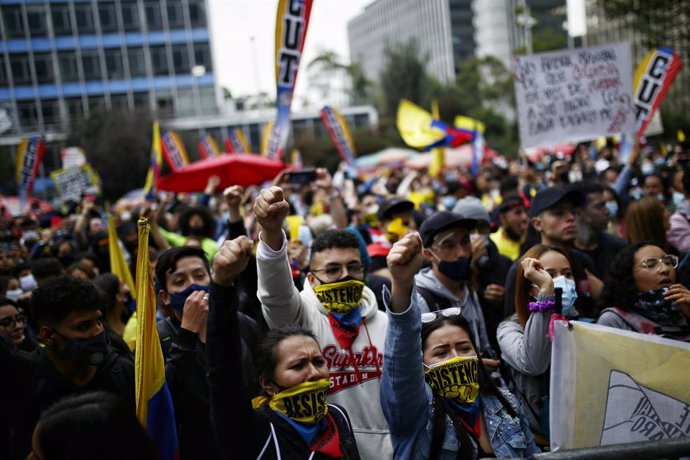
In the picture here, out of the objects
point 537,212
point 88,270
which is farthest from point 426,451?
point 88,270

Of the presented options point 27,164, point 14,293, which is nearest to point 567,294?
point 14,293

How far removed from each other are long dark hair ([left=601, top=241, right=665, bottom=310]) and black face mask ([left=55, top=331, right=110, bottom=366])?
8.61 feet

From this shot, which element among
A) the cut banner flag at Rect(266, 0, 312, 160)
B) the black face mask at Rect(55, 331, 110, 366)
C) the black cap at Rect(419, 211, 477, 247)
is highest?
the cut banner flag at Rect(266, 0, 312, 160)

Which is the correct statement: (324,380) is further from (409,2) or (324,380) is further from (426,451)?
(409,2)

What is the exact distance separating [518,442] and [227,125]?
188ft

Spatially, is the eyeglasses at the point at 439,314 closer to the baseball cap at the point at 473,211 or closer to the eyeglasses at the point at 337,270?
the eyeglasses at the point at 337,270

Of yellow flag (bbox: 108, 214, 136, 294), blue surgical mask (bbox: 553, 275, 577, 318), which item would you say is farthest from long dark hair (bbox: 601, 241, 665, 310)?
yellow flag (bbox: 108, 214, 136, 294)

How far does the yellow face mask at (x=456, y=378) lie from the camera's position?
2814 millimetres

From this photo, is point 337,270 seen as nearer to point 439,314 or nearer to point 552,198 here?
point 439,314

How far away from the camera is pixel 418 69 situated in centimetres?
5875

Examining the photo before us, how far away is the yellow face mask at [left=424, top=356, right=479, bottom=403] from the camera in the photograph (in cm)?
281

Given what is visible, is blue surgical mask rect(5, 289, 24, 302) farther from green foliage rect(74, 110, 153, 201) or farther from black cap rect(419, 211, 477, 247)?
green foliage rect(74, 110, 153, 201)

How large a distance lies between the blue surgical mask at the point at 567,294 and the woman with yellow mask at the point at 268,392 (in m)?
1.33

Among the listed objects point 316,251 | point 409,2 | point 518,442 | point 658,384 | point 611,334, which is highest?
point 409,2
